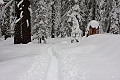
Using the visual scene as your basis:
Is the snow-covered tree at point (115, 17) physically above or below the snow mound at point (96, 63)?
above

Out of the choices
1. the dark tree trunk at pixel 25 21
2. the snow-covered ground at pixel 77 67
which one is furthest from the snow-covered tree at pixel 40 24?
the snow-covered ground at pixel 77 67

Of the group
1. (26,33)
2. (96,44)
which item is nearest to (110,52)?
(96,44)

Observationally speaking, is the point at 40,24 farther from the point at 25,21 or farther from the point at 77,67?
the point at 77,67

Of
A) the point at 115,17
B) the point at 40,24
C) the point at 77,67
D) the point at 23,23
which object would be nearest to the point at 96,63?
the point at 77,67

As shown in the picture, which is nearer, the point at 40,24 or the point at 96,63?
the point at 96,63

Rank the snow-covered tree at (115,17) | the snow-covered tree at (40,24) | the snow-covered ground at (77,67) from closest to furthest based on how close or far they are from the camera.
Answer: the snow-covered ground at (77,67), the snow-covered tree at (40,24), the snow-covered tree at (115,17)

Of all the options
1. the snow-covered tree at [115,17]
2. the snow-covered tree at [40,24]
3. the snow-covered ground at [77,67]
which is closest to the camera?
the snow-covered ground at [77,67]

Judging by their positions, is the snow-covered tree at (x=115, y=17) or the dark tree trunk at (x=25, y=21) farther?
the snow-covered tree at (x=115, y=17)

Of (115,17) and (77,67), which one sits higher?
(115,17)

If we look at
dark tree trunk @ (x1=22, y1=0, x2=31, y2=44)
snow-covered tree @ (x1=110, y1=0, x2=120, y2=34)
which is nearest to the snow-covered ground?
dark tree trunk @ (x1=22, y1=0, x2=31, y2=44)

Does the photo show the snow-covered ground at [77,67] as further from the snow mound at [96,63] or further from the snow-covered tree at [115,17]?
the snow-covered tree at [115,17]

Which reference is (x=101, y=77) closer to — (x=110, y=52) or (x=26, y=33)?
(x=110, y=52)

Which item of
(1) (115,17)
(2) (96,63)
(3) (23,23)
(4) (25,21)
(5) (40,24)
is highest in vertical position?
(1) (115,17)

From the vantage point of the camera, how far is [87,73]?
695 centimetres
